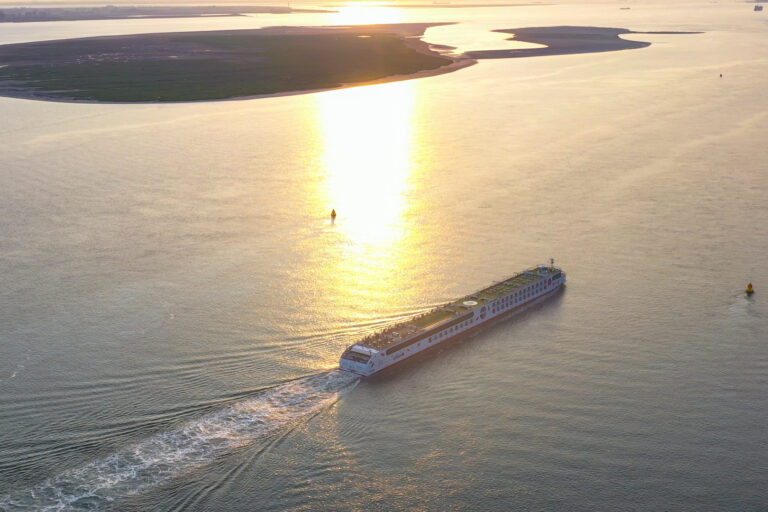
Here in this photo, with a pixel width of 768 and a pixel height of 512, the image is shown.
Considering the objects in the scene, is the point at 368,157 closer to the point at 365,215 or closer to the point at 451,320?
the point at 365,215

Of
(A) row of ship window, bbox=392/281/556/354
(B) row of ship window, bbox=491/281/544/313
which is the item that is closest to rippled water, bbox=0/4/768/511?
(A) row of ship window, bbox=392/281/556/354

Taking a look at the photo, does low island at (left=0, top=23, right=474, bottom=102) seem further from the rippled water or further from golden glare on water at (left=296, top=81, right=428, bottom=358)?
the rippled water

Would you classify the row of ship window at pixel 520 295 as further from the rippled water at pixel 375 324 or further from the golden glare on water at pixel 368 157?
the golden glare on water at pixel 368 157

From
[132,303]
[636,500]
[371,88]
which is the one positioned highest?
[371,88]

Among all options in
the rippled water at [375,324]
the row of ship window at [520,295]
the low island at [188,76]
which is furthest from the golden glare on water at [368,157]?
the row of ship window at [520,295]

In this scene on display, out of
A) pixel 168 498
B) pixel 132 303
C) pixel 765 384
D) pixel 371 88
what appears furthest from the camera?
pixel 371 88

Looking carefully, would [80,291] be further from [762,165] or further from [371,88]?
[371,88]

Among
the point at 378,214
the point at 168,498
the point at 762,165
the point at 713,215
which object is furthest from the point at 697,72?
the point at 168,498

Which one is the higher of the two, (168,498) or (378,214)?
(378,214)
